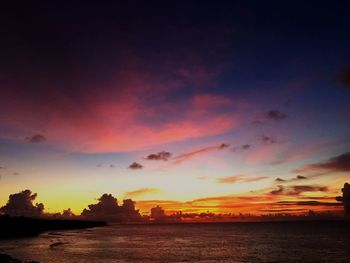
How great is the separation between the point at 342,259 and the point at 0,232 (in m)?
178

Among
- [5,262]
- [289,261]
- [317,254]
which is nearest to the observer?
[5,262]

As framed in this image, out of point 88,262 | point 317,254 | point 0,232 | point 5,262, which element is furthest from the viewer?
point 0,232

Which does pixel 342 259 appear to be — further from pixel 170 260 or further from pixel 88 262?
pixel 88 262

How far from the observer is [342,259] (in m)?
90.2

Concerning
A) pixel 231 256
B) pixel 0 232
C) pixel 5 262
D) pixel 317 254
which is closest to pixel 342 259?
pixel 317 254

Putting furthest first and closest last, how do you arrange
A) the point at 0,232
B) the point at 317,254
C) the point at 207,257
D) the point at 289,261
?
the point at 0,232, the point at 317,254, the point at 207,257, the point at 289,261

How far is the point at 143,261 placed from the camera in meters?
87.1

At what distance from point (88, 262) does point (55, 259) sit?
9.53m

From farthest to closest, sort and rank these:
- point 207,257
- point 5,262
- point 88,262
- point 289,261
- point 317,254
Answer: point 317,254 → point 207,257 → point 289,261 → point 88,262 → point 5,262

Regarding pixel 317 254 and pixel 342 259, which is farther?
pixel 317 254

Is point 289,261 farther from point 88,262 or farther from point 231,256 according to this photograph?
point 88,262

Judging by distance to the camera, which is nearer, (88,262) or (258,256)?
(88,262)

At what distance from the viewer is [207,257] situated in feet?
311

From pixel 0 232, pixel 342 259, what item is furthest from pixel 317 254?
pixel 0 232
